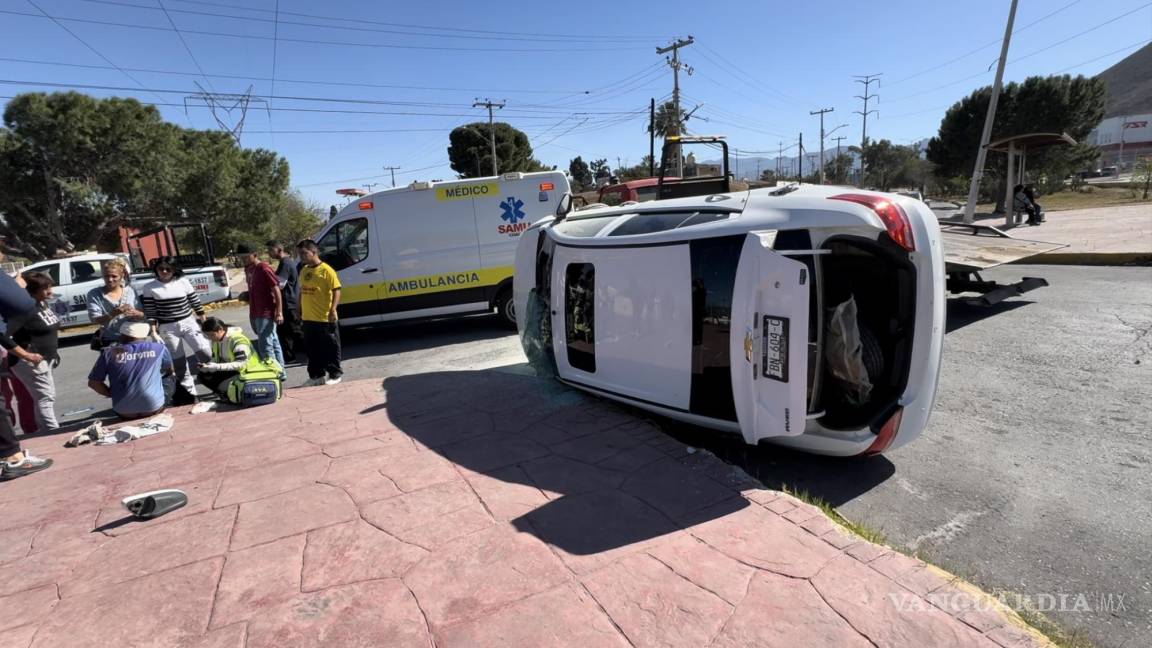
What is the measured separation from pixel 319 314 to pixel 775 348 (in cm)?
517

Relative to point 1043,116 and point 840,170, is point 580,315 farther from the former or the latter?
point 840,170

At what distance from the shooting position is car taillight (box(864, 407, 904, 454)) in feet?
10.8

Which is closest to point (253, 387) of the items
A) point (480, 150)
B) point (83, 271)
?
point (83, 271)

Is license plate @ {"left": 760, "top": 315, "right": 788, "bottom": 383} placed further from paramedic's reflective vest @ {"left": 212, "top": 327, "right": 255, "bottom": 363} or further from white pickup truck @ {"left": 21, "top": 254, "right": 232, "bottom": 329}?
white pickup truck @ {"left": 21, "top": 254, "right": 232, "bottom": 329}

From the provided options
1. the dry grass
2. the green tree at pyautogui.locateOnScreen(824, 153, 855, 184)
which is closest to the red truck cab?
the dry grass

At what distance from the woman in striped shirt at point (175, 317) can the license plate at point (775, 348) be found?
5.85 m

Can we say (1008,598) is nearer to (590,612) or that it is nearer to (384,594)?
(590,612)

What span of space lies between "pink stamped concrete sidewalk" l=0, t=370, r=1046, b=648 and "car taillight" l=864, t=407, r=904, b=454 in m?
0.74

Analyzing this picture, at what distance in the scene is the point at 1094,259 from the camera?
35.7 ft

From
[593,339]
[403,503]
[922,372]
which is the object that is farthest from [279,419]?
[922,372]

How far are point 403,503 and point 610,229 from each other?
2.50 meters

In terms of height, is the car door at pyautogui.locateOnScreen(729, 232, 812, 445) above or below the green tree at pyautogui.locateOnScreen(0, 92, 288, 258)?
below

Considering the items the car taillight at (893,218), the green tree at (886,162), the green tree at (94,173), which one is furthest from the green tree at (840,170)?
the car taillight at (893,218)

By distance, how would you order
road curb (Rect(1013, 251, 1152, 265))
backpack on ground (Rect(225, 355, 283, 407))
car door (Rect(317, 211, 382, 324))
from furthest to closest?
road curb (Rect(1013, 251, 1152, 265)) < car door (Rect(317, 211, 382, 324)) < backpack on ground (Rect(225, 355, 283, 407))
